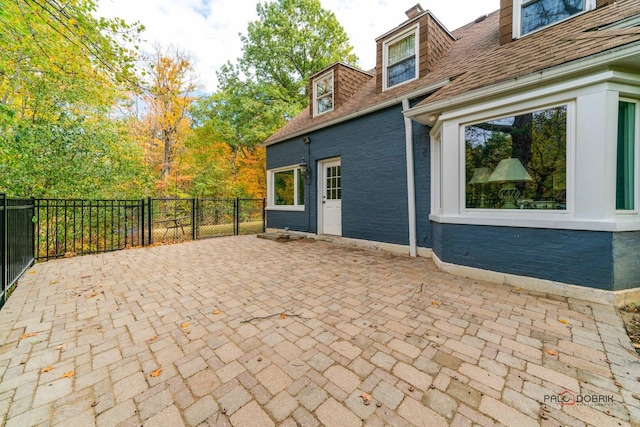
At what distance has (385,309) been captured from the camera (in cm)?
272

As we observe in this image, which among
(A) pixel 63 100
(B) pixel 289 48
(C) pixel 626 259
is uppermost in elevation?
(B) pixel 289 48

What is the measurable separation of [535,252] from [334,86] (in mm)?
6799

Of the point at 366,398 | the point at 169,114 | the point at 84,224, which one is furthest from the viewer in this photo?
the point at 169,114

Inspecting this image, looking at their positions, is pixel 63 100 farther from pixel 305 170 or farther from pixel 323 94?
pixel 323 94

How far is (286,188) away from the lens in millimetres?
8930

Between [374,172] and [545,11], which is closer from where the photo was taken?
[545,11]

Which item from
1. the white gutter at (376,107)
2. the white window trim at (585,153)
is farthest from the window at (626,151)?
the white gutter at (376,107)

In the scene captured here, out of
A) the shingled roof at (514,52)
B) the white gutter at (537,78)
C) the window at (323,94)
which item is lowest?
the white gutter at (537,78)

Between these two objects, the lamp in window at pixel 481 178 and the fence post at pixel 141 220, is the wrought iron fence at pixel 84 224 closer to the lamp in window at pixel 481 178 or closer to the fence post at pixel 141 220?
the fence post at pixel 141 220

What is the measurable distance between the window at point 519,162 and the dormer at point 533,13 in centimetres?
235


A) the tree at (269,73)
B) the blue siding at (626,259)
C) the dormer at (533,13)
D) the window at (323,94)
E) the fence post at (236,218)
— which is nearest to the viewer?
the blue siding at (626,259)

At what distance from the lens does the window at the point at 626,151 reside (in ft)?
9.65

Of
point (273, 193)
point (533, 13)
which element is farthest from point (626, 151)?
point (273, 193)

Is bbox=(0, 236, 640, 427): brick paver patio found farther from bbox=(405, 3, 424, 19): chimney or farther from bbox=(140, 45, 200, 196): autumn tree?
bbox=(140, 45, 200, 196): autumn tree
